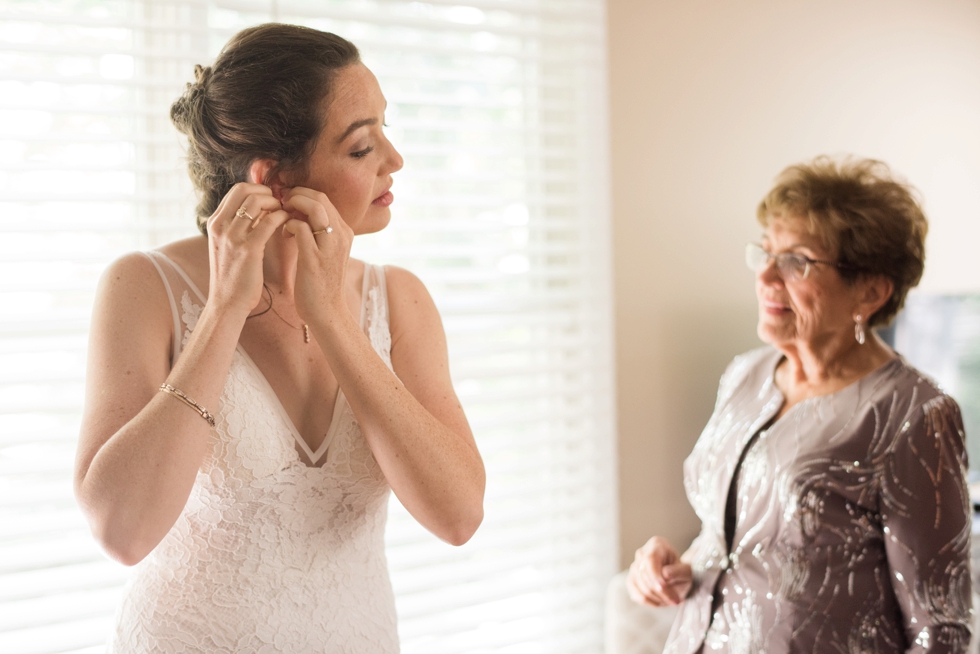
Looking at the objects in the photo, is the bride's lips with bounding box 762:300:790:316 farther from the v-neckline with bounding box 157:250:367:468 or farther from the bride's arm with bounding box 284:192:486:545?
the v-neckline with bounding box 157:250:367:468

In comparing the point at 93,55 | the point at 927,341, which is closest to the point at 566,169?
the point at 93,55

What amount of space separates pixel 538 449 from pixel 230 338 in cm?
128

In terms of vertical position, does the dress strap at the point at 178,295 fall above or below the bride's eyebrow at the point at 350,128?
below

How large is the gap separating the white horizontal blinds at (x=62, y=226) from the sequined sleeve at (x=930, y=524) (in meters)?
1.56

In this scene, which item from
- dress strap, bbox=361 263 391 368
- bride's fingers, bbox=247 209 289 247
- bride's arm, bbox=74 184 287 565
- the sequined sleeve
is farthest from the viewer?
the sequined sleeve

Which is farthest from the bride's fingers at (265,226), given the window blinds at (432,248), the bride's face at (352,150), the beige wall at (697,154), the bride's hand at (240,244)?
the beige wall at (697,154)

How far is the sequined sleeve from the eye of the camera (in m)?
1.54

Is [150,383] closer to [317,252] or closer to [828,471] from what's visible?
[317,252]

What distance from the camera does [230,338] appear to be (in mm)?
1071

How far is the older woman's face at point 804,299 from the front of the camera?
177 centimetres

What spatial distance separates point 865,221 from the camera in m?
1.75

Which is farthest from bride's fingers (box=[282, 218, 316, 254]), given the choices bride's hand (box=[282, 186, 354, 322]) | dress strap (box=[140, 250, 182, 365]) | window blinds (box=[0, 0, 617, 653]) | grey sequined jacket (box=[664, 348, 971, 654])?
grey sequined jacket (box=[664, 348, 971, 654])

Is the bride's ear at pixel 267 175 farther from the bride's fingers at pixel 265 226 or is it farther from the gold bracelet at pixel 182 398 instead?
the gold bracelet at pixel 182 398

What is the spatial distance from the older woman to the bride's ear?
1.17 m
